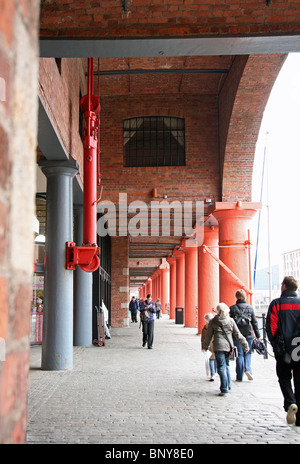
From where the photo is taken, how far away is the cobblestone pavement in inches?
211

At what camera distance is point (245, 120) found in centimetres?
1338

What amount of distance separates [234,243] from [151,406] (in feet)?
26.8

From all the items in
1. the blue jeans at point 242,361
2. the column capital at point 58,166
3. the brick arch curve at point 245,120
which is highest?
the brick arch curve at point 245,120

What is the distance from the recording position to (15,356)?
1.14m

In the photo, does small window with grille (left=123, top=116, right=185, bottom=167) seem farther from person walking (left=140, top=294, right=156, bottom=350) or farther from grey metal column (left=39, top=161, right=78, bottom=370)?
grey metal column (left=39, top=161, right=78, bottom=370)

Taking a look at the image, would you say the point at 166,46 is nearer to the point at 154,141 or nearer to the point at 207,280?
the point at 154,141

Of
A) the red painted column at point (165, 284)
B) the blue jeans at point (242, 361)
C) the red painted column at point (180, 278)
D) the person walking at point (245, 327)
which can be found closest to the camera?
the blue jeans at point (242, 361)

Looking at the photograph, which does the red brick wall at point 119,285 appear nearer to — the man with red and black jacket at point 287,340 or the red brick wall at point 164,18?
the man with red and black jacket at point 287,340

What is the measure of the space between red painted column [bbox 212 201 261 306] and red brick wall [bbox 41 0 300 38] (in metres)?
8.59

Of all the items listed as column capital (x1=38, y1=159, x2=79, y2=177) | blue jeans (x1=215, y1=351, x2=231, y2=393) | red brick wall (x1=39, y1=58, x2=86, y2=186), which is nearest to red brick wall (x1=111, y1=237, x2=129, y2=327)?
red brick wall (x1=39, y1=58, x2=86, y2=186)
